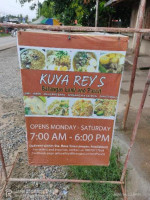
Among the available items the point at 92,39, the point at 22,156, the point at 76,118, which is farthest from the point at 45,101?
the point at 22,156

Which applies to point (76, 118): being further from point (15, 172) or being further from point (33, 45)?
point (15, 172)

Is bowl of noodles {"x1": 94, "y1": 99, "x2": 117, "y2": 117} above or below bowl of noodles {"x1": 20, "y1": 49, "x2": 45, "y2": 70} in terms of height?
below

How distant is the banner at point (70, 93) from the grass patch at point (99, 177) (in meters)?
0.36

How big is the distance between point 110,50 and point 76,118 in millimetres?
729

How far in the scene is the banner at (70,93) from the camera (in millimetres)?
1540

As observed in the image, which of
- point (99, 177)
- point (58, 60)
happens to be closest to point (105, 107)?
point (58, 60)

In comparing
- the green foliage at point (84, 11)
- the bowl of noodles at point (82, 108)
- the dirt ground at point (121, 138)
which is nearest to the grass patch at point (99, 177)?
the dirt ground at point (121, 138)

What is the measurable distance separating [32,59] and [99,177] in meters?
1.66

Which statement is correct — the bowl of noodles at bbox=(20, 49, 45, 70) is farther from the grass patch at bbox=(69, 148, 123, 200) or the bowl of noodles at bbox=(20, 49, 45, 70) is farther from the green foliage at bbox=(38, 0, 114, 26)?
the green foliage at bbox=(38, 0, 114, 26)

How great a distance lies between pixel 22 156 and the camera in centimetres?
272

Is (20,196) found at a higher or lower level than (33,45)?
lower

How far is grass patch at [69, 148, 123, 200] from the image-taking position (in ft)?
6.93

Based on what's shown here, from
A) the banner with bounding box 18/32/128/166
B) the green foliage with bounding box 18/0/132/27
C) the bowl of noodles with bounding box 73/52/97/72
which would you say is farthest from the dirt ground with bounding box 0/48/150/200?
the green foliage with bounding box 18/0/132/27

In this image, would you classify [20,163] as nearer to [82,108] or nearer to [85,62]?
[82,108]
